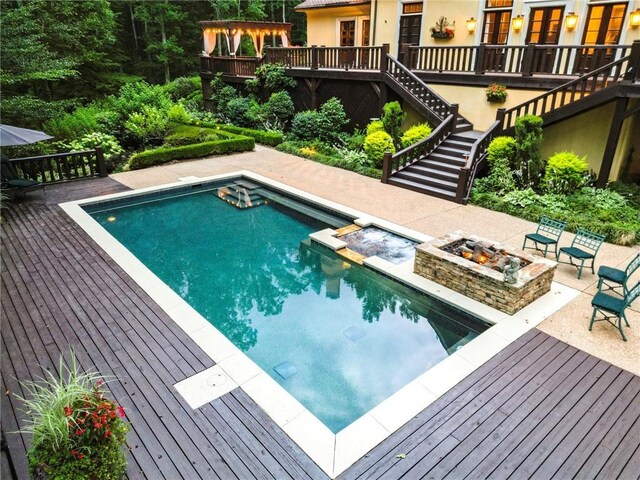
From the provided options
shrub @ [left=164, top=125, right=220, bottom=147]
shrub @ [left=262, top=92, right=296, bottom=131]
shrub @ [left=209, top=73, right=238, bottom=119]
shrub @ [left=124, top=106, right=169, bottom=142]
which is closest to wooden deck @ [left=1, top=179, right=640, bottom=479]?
shrub @ [left=164, top=125, right=220, bottom=147]

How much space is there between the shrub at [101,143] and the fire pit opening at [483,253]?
12.4 metres

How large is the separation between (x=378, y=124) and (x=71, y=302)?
1055cm

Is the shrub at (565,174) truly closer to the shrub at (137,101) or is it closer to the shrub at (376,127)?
the shrub at (376,127)

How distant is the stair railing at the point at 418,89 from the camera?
13094 millimetres

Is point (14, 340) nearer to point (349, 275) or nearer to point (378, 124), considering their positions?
point (349, 275)

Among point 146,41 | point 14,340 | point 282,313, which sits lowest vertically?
point 282,313

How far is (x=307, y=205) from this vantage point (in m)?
11.2

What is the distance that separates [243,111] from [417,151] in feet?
32.1

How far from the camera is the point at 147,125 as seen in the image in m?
16.0

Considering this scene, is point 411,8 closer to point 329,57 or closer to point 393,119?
point 329,57

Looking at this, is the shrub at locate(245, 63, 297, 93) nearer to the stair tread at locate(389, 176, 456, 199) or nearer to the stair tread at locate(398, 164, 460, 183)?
the stair tread at locate(398, 164, 460, 183)

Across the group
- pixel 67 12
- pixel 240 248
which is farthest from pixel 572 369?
pixel 67 12

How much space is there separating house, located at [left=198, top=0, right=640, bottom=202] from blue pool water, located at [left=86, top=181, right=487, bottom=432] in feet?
15.3

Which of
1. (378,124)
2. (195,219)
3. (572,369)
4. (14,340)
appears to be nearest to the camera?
(572,369)
